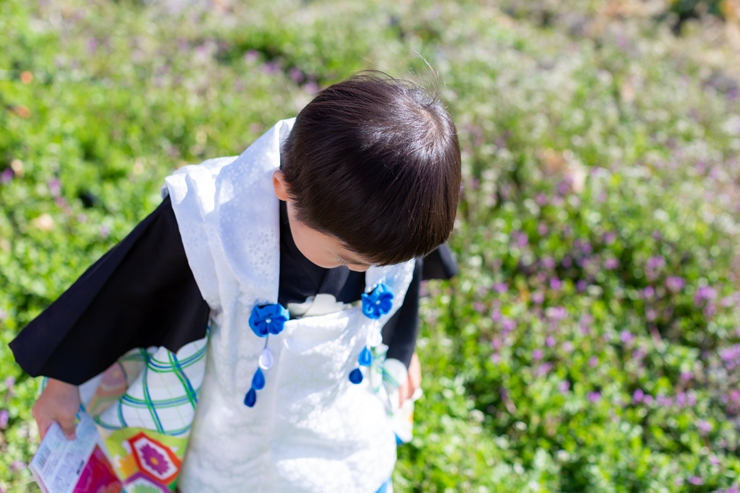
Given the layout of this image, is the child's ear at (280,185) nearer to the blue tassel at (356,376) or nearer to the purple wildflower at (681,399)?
the blue tassel at (356,376)

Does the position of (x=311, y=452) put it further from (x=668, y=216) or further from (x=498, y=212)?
(x=668, y=216)

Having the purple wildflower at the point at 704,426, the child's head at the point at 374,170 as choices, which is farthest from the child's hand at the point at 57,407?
the purple wildflower at the point at 704,426

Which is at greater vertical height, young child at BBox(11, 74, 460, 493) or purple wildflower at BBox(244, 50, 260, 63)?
young child at BBox(11, 74, 460, 493)

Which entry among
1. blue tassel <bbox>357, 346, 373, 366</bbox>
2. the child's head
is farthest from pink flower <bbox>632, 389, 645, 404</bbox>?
the child's head

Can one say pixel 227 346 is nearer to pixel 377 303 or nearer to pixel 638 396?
pixel 377 303

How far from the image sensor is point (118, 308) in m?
1.42

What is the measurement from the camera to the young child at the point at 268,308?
1158mm

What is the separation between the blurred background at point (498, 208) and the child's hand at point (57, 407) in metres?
0.60

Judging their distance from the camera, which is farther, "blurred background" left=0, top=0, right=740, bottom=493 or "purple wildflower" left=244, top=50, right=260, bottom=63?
"purple wildflower" left=244, top=50, right=260, bottom=63

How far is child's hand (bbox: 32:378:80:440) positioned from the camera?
1.49 meters

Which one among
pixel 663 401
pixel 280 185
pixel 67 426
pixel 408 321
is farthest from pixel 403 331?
pixel 663 401

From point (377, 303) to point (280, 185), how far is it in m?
0.37

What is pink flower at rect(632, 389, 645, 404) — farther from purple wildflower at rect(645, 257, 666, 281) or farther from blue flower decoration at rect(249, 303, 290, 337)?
blue flower decoration at rect(249, 303, 290, 337)

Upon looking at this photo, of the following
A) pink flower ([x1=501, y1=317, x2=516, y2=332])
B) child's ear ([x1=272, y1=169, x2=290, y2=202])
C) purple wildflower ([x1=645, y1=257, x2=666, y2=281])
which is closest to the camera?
child's ear ([x1=272, y1=169, x2=290, y2=202])
